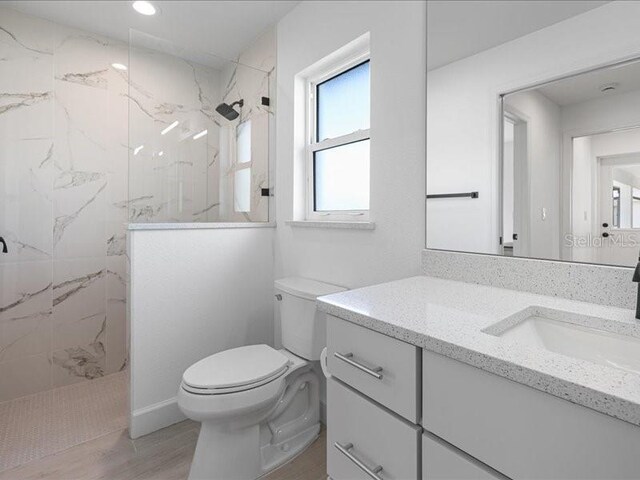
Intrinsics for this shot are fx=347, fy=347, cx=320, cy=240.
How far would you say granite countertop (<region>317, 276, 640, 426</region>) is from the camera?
20.5 inches

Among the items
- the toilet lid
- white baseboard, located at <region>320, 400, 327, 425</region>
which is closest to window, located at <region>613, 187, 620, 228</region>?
the toilet lid

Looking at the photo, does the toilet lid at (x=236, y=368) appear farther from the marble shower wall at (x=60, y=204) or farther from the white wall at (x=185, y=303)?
the marble shower wall at (x=60, y=204)

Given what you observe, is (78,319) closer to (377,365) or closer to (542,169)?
(377,365)

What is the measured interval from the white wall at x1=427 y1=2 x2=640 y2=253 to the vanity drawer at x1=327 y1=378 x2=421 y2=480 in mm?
729

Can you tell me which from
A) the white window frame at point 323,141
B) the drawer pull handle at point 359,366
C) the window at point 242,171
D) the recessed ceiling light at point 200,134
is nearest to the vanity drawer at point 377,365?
the drawer pull handle at point 359,366

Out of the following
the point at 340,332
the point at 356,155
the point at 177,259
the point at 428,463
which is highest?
the point at 356,155

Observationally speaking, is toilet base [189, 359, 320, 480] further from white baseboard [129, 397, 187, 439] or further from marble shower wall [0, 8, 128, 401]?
marble shower wall [0, 8, 128, 401]

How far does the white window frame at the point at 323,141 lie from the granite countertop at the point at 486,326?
29.7 inches

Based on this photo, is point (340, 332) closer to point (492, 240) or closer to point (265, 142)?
point (492, 240)

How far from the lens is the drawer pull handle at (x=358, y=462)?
2.76ft

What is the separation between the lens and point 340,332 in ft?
3.13

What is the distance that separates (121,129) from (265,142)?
3.69 feet

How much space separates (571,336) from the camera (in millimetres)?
887

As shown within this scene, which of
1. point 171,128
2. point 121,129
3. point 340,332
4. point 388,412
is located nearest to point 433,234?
point 340,332
